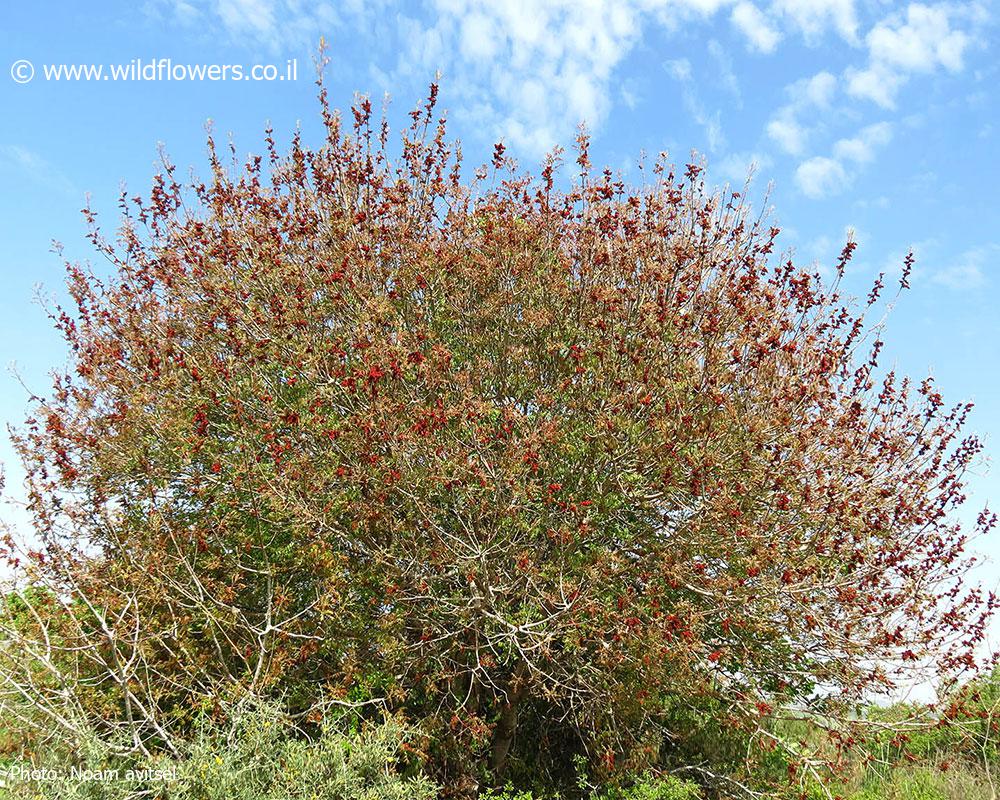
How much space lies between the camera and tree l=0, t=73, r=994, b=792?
25.9 feet

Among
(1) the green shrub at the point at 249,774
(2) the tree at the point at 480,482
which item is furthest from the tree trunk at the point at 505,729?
(1) the green shrub at the point at 249,774

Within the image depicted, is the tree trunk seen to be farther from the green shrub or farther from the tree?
the green shrub

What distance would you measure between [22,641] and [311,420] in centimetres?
326

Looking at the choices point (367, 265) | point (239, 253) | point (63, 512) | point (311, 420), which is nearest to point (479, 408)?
point (311, 420)

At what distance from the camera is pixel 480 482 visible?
7754 mm

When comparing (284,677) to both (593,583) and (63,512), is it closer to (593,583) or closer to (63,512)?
(63,512)

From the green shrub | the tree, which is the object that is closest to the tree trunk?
the tree

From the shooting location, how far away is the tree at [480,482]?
788 centimetres

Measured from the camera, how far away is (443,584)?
8.63 m

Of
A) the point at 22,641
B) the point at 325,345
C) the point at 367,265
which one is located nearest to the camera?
the point at 22,641

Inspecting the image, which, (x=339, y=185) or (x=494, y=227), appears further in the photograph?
(x=339, y=185)

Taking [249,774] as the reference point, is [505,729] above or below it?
above

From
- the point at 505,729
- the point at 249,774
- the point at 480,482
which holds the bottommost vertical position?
the point at 249,774

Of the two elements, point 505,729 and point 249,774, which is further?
point 505,729
